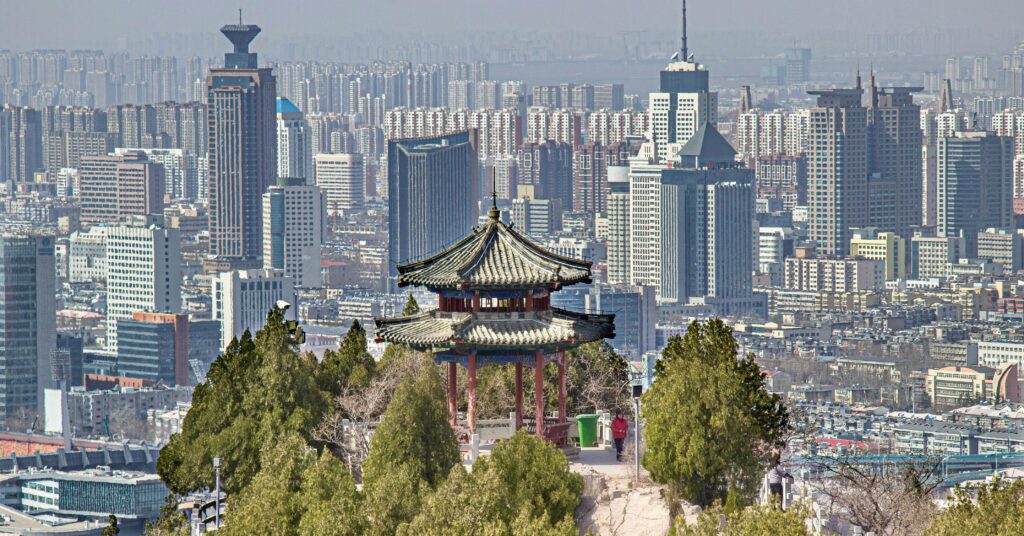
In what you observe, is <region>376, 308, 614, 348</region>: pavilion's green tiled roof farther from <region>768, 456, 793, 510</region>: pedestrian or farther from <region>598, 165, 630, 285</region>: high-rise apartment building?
<region>598, 165, 630, 285</region>: high-rise apartment building

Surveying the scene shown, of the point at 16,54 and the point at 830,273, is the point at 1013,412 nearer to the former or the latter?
the point at 830,273

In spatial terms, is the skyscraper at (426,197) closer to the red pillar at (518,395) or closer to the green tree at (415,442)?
the red pillar at (518,395)

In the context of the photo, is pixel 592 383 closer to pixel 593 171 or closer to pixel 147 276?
pixel 147 276

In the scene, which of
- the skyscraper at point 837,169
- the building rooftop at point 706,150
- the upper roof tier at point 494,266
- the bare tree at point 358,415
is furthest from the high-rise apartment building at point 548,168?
the upper roof tier at point 494,266

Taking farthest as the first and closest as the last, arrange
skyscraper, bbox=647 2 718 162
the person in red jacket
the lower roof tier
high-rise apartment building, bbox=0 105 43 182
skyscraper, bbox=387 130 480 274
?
1. high-rise apartment building, bbox=0 105 43 182
2. skyscraper, bbox=647 2 718 162
3. skyscraper, bbox=387 130 480 274
4. the person in red jacket
5. the lower roof tier

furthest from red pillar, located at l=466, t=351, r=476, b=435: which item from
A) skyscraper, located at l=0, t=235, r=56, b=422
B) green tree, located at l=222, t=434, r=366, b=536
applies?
skyscraper, located at l=0, t=235, r=56, b=422

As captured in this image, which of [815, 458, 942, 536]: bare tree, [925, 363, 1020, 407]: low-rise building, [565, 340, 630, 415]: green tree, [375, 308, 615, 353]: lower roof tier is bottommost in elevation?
[925, 363, 1020, 407]: low-rise building

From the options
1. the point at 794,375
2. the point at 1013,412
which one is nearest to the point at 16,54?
the point at 794,375
